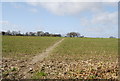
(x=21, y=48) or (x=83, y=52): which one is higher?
(x=21, y=48)

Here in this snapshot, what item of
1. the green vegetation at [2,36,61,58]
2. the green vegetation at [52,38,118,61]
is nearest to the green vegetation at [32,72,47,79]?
the green vegetation at [52,38,118,61]

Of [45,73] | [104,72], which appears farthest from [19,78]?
[104,72]

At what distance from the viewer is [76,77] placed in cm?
708

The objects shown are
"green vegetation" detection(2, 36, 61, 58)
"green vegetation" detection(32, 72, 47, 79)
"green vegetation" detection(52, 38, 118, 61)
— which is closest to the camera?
"green vegetation" detection(32, 72, 47, 79)

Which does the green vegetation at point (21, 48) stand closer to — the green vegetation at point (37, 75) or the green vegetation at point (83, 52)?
the green vegetation at point (83, 52)

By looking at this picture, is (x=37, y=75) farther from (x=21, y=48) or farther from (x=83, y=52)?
(x=21, y=48)

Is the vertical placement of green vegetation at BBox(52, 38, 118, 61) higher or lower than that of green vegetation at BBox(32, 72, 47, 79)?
lower

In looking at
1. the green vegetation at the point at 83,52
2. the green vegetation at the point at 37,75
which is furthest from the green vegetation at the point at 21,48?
the green vegetation at the point at 37,75

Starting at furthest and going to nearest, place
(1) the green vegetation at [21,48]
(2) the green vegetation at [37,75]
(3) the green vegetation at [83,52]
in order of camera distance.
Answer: (1) the green vegetation at [21,48] < (3) the green vegetation at [83,52] < (2) the green vegetation at [37,75]

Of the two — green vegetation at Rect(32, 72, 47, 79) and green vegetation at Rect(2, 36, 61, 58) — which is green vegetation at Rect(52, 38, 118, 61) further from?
green vegetation at Rect(32, 72, 47, 79)

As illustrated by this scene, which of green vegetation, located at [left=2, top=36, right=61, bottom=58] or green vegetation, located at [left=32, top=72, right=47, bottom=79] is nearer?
green vegetation, located at [left=32, top=72, right=47, bottom=79]

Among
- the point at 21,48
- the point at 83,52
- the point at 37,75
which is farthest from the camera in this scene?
the point at 21,48

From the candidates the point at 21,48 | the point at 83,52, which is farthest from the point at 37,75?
the point at 21,48

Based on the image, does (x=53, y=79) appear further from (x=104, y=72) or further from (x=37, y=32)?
(x=37, y=32)
